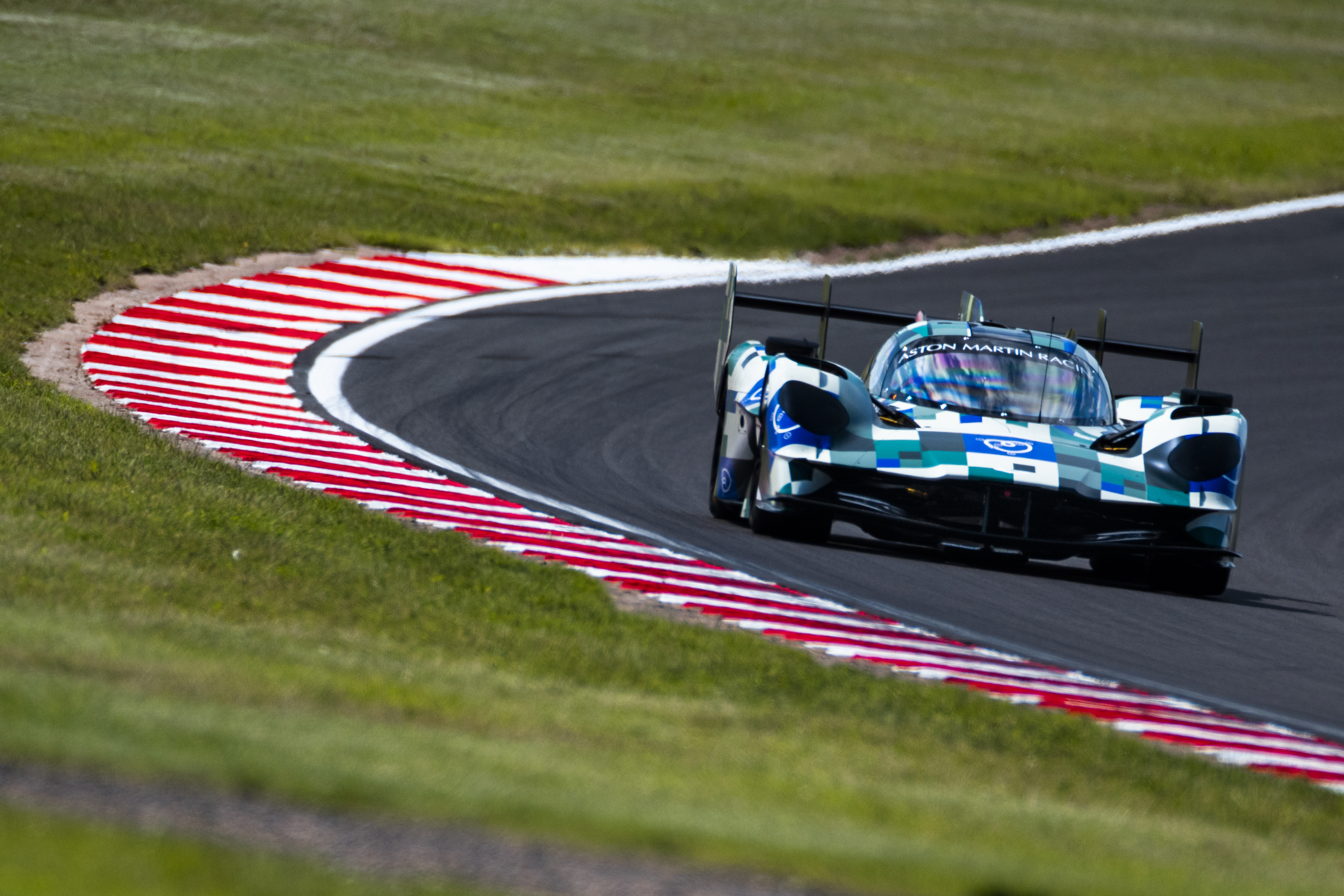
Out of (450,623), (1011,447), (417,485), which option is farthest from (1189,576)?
(450,623)

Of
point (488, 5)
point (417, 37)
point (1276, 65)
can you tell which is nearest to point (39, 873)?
point (417, 37)

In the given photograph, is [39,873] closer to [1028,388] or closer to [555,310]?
[1028,388]

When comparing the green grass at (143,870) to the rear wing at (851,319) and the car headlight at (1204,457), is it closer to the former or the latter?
the car headlight at (1204,457)

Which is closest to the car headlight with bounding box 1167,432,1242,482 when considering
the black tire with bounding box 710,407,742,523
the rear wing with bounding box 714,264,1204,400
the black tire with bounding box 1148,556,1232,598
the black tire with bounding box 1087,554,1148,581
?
the black tire with bounding box 1148,556,1232,598

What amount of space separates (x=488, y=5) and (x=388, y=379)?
82.7ft

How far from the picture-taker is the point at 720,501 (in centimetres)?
1177

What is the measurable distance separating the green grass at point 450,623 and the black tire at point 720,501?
2572 mm

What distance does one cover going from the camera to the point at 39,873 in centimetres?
402

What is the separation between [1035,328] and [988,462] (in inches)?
450

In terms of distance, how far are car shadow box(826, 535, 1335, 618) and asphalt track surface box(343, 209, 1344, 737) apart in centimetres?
3

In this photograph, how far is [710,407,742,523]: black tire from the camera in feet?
38.4

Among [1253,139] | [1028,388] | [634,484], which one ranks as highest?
[1253,139]

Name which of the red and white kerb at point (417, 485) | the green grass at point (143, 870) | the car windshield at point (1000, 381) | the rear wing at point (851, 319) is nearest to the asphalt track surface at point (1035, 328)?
the red and white kerb at point (417, 485)

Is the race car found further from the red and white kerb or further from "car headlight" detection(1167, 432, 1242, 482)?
the red and white kerb
